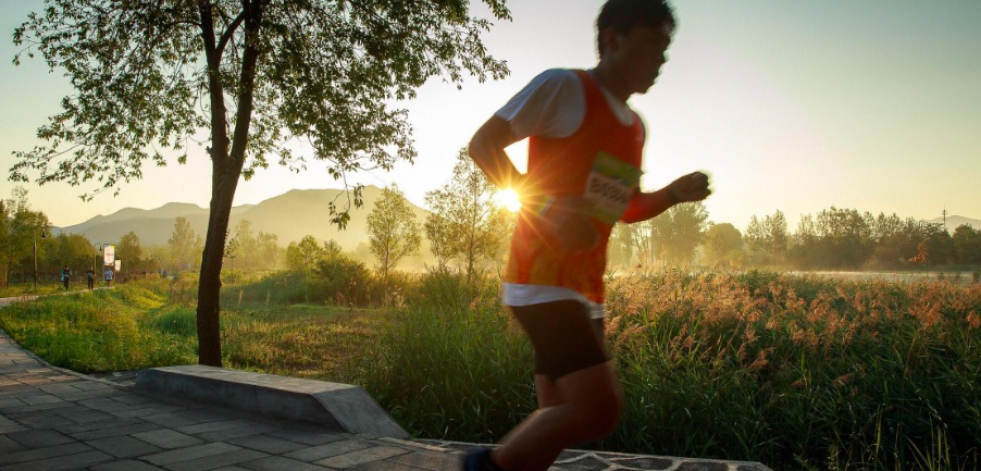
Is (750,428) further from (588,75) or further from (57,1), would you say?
(57,1)

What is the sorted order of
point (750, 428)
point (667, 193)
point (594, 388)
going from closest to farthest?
1. point (594, 388)
2. point (667, 193)
3. point (750, 428)

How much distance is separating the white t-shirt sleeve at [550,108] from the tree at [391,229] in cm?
3123

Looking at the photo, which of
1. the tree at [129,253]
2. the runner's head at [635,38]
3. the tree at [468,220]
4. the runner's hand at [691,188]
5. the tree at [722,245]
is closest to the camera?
the runner's head at [635,38]

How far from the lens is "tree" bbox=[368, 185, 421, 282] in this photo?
32969 mm

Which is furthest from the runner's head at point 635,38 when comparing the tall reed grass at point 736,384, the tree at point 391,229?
the tree at point 391,229

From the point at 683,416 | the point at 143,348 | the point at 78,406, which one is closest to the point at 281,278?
the point at 143,348

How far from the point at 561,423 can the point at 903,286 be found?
36.7 ft

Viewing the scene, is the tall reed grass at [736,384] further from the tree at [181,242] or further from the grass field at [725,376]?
the tree at [181,242]

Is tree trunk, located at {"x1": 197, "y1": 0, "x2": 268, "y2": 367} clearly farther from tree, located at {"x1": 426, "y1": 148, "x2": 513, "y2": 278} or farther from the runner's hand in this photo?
tree, located at {"x1": 426, "y1": 148, "x2": 513, "y2": 278}

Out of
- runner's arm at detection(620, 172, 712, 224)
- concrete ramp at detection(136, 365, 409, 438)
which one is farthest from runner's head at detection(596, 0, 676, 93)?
concrete ramp at detection(136, 365, 409, 438)

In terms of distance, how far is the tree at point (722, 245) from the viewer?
1196cm

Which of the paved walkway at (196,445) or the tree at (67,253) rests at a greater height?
the tree at (67,253)

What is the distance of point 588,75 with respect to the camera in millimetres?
1768

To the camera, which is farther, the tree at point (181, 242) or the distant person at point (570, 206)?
the tree at point (181, 242)
